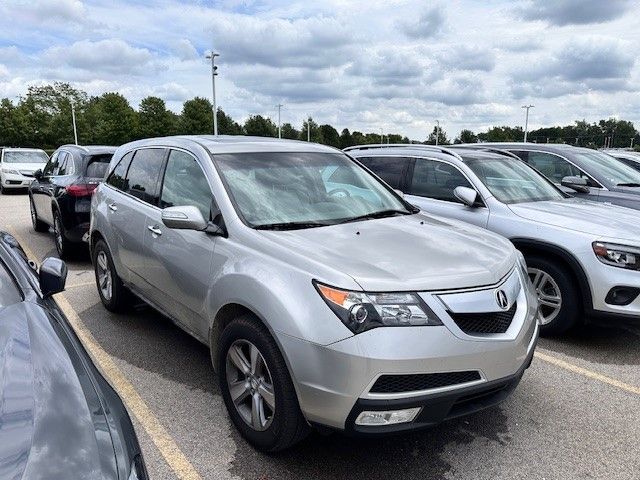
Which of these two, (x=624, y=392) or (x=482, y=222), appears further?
(x=482, y=222)

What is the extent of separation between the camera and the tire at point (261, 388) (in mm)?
2541

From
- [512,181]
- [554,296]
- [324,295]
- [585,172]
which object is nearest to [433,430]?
[324,295]

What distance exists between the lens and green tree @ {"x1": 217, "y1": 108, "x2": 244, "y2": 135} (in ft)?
232

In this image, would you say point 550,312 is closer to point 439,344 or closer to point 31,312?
point 439,344

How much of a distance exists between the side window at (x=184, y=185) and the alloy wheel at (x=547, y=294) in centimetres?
305

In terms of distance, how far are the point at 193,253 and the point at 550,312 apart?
327 centimetres

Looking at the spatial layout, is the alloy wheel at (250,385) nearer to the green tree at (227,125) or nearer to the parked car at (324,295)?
the parked car at (324,295)

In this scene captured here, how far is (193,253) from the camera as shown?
334 cm

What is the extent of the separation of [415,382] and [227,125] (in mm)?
73678

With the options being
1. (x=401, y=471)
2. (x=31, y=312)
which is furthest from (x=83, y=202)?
(x=401, y=471)

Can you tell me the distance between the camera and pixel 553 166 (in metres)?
8.03

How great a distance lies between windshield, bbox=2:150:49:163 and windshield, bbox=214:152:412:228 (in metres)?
18.2

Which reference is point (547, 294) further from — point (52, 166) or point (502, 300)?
point (52, 166)

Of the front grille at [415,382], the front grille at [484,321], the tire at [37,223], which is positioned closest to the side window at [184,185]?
the front grille at [415,382]
